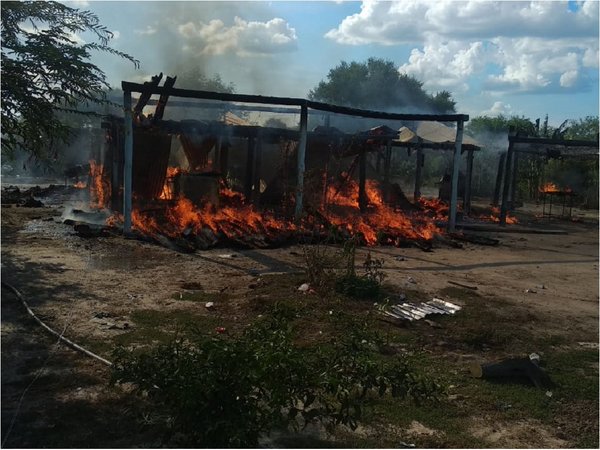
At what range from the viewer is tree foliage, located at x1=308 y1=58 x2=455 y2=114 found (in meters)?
50.4

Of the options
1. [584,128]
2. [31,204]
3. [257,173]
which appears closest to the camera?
[257,173]

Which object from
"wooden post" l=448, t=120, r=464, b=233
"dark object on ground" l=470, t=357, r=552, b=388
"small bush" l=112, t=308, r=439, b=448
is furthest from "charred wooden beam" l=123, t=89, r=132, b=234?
"small bush" l=112, t=308, r=439, b=448

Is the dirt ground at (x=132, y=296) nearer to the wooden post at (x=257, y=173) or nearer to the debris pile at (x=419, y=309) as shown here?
the debris pile at (x=419, y=309)

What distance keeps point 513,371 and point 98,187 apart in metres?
15.0

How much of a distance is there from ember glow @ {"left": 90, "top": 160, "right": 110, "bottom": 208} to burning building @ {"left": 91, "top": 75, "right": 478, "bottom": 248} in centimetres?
4

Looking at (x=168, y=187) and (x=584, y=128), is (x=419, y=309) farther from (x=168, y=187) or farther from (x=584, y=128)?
(x=584, y=128)

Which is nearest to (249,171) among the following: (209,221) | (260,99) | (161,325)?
(209,221)

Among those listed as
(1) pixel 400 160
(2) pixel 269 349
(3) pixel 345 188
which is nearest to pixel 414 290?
(2) pixel 269 349

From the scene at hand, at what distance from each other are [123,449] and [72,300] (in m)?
3.79

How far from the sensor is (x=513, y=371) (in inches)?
201

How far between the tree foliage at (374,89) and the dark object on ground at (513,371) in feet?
149

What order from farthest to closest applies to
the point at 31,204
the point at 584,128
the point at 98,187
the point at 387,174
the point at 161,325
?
the point at 584,128, the point at 387,174, the point at 98,187, the point at 31,204, the point at 161,325

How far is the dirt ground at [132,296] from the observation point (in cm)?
387

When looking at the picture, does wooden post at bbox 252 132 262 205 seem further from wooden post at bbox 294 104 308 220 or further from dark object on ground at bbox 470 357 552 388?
dark object on ground at bbox 470 357 552 388
